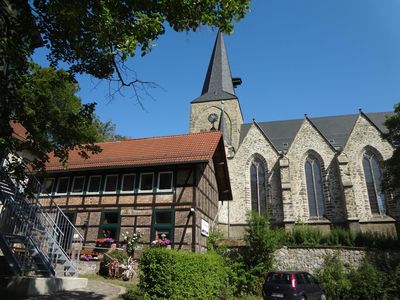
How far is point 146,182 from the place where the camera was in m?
17.0

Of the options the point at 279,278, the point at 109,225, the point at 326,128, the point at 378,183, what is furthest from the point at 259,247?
the point at 326,128

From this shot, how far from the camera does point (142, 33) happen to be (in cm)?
590

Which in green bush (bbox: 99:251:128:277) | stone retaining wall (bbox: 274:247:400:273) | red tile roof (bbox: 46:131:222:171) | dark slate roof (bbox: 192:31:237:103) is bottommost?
green bush (bbox: 99:251:128:277)

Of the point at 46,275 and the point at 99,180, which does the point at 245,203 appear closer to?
the point at 99,180

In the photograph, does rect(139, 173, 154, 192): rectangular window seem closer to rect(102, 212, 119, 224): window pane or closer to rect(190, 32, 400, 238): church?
rect(102, 212, 119, 224): window pane

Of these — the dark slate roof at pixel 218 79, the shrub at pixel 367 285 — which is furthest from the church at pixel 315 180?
the shrub at pixel 367 285

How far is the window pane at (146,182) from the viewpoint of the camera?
16.9 metres

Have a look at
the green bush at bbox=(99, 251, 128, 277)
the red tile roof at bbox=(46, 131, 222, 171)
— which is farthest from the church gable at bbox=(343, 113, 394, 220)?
the green bush at bbox=(99, 251, 128, 277)

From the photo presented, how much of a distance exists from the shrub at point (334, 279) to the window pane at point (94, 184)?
39.3ft

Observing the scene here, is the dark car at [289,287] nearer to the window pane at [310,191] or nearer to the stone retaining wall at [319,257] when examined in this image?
the stone retaining wall at [319,257]

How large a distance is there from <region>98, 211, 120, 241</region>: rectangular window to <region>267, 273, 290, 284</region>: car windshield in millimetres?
7941

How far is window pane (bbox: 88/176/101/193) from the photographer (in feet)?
57.8

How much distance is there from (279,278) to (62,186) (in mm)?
12703

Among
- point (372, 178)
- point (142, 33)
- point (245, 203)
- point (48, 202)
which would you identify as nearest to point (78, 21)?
point (142, 33)
